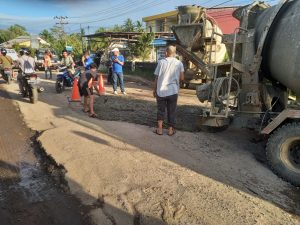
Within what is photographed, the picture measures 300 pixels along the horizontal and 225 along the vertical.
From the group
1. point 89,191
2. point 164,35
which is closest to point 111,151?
point 89,191

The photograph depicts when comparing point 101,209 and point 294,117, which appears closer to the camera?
point 101,209

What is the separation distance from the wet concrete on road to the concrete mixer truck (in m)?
3.20

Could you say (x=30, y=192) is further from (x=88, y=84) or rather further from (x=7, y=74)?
(x=7, y=74)

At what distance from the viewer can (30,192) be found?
15.8 ft

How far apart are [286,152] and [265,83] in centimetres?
159

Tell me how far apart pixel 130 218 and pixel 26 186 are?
180 centimetres

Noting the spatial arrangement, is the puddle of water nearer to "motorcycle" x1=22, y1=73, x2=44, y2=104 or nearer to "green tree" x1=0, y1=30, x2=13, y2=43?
"motorcycle" x1=22, y1=73, x2=44, y2=104

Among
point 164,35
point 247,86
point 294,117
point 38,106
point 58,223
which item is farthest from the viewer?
point 164,35

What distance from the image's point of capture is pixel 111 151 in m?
6.09

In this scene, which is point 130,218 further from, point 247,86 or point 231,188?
point 247,86

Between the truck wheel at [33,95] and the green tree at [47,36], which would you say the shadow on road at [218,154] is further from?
the green tree at [47,36]

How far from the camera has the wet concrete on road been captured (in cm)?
411

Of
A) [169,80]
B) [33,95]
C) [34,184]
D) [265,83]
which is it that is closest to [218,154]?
[265,83]

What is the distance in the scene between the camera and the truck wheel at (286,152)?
5.37 meters
